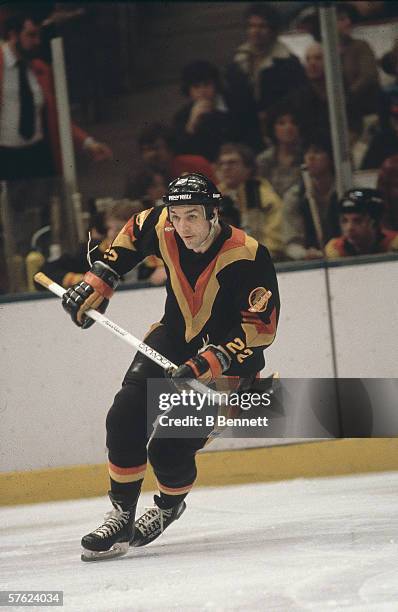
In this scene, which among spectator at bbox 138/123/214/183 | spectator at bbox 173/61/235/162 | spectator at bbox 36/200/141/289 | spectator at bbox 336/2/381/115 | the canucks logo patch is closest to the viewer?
the canucks logo patch

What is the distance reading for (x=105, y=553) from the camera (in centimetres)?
411

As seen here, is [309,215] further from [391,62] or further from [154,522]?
[154,522]

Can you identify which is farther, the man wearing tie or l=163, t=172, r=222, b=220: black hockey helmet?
the man wearing tie

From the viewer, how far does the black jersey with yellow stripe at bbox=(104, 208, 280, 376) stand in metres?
3.97

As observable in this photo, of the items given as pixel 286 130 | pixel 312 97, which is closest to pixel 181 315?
pixel 286 130

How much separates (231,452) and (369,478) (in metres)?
0.64

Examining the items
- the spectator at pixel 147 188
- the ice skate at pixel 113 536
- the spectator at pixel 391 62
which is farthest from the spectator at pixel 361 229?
the ice skate at pixel 113 536

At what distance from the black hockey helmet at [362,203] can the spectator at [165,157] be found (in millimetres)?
633

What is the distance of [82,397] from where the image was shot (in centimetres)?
543

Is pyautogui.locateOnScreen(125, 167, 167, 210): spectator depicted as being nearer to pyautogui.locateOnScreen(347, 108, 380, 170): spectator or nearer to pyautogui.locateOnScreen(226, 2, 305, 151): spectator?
pyautogui.locateOnScreen(226, 2, 305, 151): spectator

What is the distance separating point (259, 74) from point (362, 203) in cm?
142

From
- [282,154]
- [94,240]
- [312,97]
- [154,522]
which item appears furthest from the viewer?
[312,97]

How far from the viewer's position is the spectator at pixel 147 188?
5250 millimetres

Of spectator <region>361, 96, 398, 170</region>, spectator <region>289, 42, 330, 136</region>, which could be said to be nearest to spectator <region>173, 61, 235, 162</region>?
spectator <region>289, 42, 330, 136</region>
